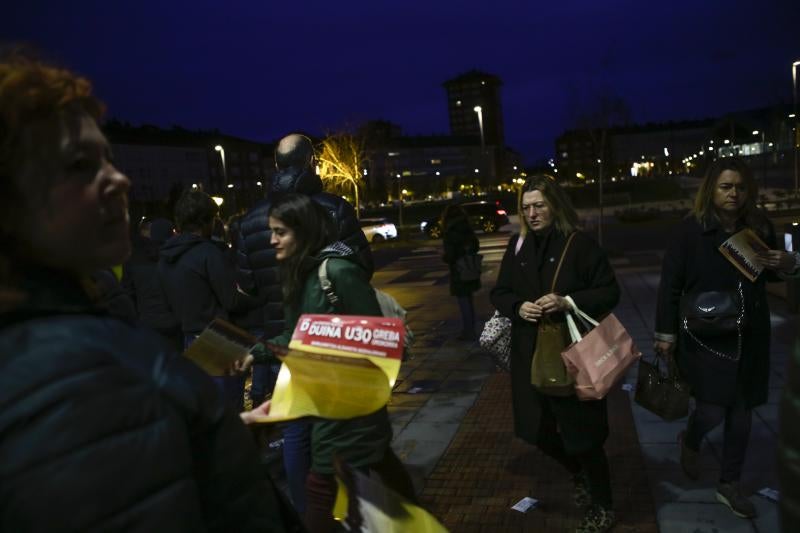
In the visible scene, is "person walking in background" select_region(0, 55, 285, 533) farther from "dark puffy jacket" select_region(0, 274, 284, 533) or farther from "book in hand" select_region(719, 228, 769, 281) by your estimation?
"book in hand" select_region(719, 228, 769, 281)

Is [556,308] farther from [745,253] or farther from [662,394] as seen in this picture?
[745,253]

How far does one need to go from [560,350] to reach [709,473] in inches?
61.6

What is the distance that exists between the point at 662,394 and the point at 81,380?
345 centimetres


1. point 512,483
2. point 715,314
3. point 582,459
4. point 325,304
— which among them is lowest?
point 512,483

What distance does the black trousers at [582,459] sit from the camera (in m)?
3.45

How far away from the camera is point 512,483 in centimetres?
418

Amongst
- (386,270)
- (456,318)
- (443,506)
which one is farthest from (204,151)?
(443,506)

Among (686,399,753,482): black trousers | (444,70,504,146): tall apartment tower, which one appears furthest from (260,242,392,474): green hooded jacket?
(444,70,504,146): tall apartment tower

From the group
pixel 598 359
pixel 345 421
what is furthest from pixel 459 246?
pixel 345 421

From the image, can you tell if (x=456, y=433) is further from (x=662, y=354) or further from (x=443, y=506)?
(x=662, y=354)

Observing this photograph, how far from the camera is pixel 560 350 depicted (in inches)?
134

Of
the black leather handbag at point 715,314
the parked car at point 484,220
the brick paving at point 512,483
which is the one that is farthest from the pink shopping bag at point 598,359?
the parked car at point 484,220

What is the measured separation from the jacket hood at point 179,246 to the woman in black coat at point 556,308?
6.99 ft

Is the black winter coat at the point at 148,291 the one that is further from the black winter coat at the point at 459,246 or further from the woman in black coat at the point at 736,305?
the black winter coat at the point at 459,246
